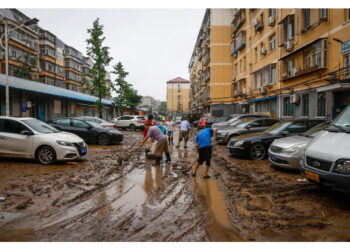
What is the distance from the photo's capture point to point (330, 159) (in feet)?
15.3

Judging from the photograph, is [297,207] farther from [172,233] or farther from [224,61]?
[224,61]

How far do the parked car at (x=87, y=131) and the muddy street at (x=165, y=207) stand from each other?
657 centimetres

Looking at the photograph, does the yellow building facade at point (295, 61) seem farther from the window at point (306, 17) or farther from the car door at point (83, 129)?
the car door at point (83, 129)

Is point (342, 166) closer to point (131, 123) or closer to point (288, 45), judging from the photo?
point (288, 45)

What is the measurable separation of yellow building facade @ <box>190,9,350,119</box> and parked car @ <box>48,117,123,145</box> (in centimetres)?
1196

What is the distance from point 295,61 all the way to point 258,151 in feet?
41.7

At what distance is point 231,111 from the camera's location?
39.2 metres

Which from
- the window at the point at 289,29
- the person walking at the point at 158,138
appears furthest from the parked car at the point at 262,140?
the window at the point at 289,29

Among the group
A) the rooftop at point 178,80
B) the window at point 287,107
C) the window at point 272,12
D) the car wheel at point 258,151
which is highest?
the rooftop at point 178,80

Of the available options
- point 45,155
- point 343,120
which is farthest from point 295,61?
point 45,155

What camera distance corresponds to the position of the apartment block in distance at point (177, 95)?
382 ft

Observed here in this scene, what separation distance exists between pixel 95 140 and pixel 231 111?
28029mm

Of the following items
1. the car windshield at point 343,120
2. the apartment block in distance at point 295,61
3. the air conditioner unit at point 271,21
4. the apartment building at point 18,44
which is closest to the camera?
the car windshield at point 343,120

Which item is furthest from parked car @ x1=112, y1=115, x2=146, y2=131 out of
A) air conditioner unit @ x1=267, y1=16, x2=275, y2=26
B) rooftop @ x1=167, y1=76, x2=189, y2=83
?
rooftop @ x1=167, y1=76, x2=189, y2=83
